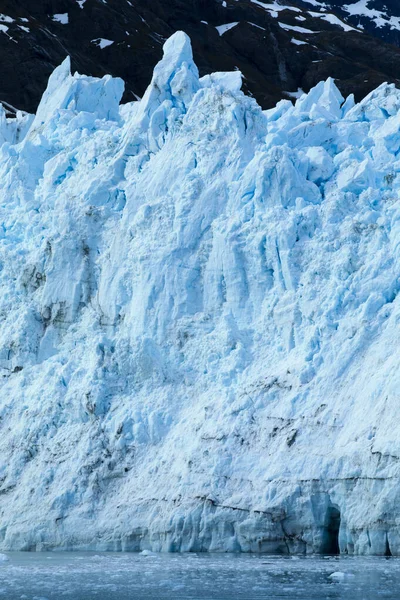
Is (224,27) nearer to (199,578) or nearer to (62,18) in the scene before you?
(62,18)

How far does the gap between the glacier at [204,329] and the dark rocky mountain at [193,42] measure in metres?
42.3

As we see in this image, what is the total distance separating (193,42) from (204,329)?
62.5 m

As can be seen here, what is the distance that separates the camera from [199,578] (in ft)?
65.9

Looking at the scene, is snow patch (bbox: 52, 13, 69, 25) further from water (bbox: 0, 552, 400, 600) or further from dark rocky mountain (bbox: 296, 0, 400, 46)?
water (bbox: 0, 552, 400, 600)

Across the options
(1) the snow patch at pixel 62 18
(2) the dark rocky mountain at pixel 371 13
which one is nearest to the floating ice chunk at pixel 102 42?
(1) the snow patch at pixel 62 18

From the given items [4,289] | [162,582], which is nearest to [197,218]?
[4,289]

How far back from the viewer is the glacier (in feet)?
79.0

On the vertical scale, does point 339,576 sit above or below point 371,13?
below

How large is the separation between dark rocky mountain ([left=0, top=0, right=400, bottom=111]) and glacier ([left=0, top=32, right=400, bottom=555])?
42.3m

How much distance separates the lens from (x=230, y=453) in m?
25.2

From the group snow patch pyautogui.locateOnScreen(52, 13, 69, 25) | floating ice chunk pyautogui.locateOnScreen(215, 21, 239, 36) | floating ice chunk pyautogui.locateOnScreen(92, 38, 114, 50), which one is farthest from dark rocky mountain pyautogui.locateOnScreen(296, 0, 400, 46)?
floating ice chunk pyautogui.locateOnScreen(92, 38, 114, 50)

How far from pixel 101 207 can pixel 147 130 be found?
9.08ft

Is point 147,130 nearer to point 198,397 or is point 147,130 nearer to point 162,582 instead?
point 198,397

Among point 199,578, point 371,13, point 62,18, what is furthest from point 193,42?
point 199,578
